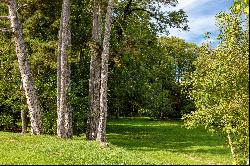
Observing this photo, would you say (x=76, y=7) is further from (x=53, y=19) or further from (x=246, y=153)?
(x=246, y=153)

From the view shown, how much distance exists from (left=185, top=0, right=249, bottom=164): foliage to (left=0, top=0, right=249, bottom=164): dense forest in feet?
0.15

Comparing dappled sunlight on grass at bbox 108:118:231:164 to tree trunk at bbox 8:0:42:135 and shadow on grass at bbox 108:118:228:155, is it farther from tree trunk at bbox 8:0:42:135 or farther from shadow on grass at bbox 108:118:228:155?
tree trunk at bbox 8:0:42:135

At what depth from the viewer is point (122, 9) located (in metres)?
41.8

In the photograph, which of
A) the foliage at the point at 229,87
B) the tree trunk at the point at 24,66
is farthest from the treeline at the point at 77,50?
the foliage at the point at 229,87

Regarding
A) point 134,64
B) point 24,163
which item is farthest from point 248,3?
point 134,64

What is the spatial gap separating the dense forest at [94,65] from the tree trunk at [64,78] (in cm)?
7

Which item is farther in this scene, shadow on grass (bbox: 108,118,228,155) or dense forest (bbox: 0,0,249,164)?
shadow on grass (bbox: 108,118,228,155)

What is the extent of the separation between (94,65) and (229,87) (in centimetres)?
1363

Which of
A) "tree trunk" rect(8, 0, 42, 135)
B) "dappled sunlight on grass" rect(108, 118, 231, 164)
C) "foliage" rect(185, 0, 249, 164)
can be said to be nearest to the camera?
"foliage" rect(185, 0, 249, 164)

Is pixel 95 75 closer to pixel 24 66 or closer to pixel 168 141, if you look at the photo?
pixel 24 66

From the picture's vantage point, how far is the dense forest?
22.4m

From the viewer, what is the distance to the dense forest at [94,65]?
881 inches

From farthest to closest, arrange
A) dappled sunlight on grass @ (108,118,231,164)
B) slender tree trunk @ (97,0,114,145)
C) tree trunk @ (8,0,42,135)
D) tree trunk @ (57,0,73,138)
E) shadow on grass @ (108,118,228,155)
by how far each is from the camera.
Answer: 1. shadow on grass @ (108,118,228,155)
2. tree trunk @ (8,0,42,135)
3. tree trunk @ (57,0,73,138)
4. dappled sunlight on grass @ (108,118,231,164)
5. slender tree trunk @ (97,0,114,145)

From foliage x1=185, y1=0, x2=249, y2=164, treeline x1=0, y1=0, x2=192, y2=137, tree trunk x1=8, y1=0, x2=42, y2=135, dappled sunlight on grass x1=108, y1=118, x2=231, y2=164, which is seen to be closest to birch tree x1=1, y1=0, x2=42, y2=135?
tree trunk x1=8, y1=0, x2=42, y2=135
